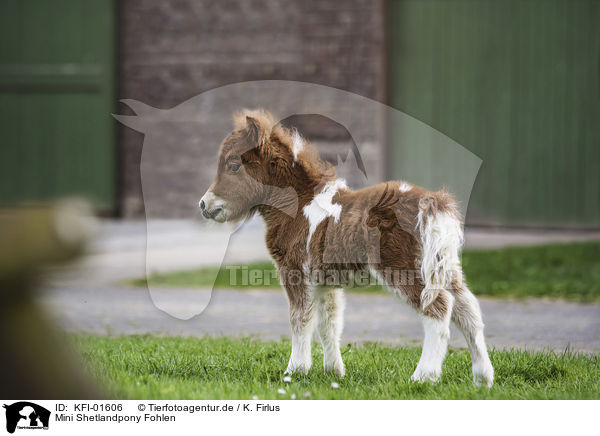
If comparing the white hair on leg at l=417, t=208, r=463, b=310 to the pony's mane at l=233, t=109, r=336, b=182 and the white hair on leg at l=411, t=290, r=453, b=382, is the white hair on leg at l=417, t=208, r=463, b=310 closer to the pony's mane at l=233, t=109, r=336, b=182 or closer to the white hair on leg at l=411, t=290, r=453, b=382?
the white hair on leg at l=411, t=290, r=453, b=382

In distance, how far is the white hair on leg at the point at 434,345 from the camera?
3.22 meters

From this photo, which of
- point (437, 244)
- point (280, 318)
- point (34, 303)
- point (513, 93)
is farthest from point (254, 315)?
point (513, 93)

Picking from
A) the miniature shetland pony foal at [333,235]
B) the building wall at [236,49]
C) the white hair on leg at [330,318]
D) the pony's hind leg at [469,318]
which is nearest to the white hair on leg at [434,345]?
the miniature shetland pony foal at [333,235]

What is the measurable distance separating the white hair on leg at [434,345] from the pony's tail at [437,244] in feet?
0.23

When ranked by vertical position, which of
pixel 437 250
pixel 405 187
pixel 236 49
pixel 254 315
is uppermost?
pixel 236 49

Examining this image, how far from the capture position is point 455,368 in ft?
12.9

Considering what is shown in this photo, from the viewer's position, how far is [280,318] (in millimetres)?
6078

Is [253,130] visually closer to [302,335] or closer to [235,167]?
[235,167]

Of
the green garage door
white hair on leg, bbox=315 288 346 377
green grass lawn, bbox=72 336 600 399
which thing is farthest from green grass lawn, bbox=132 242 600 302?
the green garage door

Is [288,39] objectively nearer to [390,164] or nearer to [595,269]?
[390,164]

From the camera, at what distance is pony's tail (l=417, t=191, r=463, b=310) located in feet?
10.6

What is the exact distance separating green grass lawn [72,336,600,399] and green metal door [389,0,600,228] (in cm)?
592

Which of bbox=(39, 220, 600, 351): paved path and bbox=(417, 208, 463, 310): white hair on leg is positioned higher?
bbox=(417, 208, 463, 310): white hair on leg

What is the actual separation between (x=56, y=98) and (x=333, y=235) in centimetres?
942
